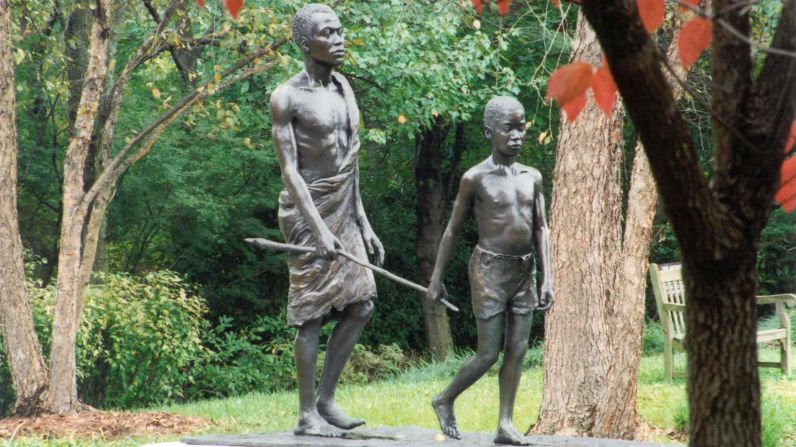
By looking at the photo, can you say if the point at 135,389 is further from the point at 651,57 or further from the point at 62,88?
the point at 651,57

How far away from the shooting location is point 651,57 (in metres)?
2.36

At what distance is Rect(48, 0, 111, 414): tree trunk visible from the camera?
394 inches

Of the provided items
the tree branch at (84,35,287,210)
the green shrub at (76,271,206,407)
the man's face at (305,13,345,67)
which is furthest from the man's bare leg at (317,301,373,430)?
the green shrub at (76,271,206,407)

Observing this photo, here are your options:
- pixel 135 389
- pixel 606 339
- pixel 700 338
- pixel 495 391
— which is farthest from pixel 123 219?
pixel 700 338

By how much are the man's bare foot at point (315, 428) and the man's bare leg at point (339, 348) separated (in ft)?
0.61

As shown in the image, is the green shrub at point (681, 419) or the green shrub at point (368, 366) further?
the green shrub at point (368, 366)

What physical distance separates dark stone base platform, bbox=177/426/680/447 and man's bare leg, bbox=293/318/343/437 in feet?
0.22

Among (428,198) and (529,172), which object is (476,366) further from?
(428,198)

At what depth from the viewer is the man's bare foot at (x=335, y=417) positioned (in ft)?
21.4

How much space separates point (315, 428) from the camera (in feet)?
20.8

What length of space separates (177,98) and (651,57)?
628 inches

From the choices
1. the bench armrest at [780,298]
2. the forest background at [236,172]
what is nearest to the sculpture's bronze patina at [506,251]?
the forest background at [236,172]

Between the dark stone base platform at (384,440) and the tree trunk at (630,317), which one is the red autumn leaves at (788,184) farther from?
the tree trunk at (630,317)

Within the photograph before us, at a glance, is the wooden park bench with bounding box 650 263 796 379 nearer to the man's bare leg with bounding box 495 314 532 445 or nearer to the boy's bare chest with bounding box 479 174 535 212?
the man's bare leg with bounding box 495 314 532 445
